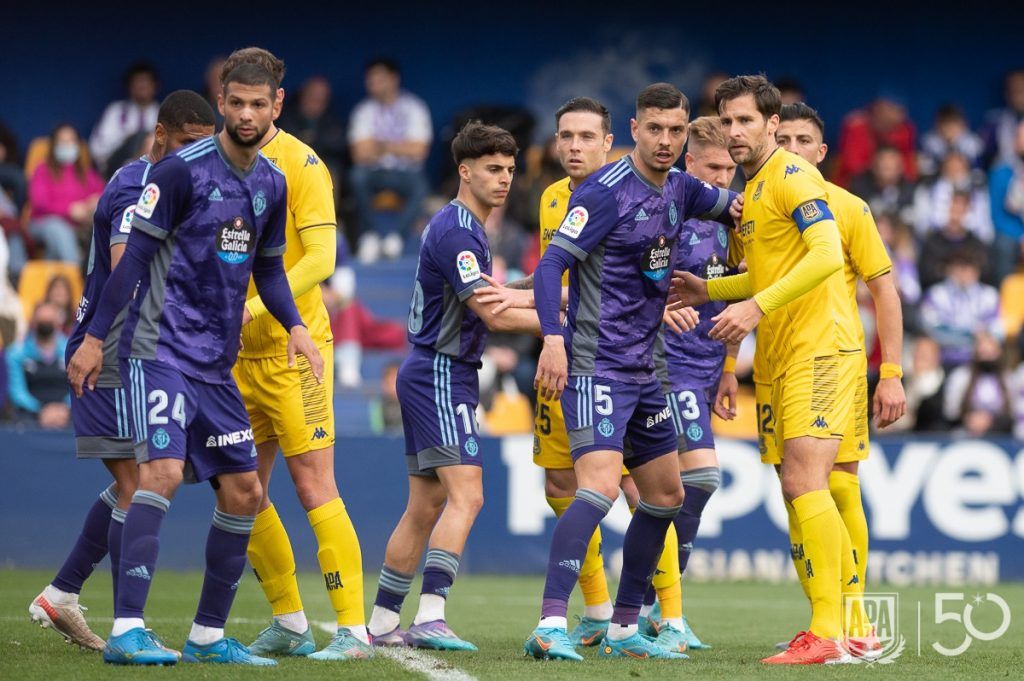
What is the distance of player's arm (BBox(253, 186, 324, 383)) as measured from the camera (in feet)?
21.9

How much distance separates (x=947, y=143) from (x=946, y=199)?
1140mm

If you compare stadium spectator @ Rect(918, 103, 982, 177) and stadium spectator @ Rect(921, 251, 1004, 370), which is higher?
stadium spectator @ Rect(918, 103, 982, 177)

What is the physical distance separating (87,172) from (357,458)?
6.13m

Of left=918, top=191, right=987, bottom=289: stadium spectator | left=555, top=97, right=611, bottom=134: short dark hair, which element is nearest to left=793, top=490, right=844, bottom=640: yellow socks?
left=555, top=97, right=611, bottom=134: short dark hair

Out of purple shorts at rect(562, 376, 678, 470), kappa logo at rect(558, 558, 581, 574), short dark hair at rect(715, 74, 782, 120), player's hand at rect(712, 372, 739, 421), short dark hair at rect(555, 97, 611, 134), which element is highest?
short dark hair at rect(555, 97, 611, 134)

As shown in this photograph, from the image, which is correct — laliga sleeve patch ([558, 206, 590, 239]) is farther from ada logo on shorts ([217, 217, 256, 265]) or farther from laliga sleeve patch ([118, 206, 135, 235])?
laliga sleeve patch ([118, 206, 135, 235])

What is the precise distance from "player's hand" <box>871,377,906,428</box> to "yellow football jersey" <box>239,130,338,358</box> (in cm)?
289

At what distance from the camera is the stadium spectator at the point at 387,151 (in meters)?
17.7

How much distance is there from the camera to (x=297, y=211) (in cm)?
734

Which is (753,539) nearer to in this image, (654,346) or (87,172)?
(654,346)

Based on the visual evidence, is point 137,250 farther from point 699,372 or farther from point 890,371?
point 890,371

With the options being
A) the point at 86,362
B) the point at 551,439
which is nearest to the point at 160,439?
the point at 86,362

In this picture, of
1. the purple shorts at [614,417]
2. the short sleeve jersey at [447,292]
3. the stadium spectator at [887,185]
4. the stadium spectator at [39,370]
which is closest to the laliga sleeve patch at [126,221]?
the short sleeve jersey at [447,292]

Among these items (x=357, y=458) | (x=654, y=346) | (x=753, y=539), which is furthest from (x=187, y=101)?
(x=753, y=539)
